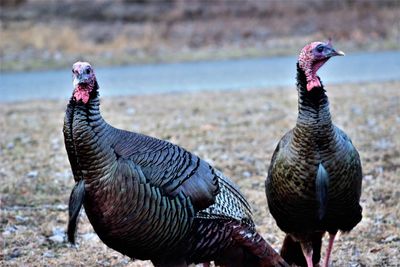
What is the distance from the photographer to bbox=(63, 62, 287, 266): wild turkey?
3.42m

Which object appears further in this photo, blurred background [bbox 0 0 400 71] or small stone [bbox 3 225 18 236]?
blurred background [bbox 0 0 400 71]

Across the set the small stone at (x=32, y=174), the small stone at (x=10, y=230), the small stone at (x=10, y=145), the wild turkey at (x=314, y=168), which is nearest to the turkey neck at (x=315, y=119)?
the wild turkey at (x=314, y=168)

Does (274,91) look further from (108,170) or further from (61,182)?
(108,170)

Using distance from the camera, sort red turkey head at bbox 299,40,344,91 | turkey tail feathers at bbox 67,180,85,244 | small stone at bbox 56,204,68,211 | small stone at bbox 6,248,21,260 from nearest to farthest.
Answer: turkey tail feathers at bbox 67,180,85,244 < red turkey head at bbox 299,40,344,91 < small stone at bbox 6,248,21,260 < small stone at bbox 56,204,68,211

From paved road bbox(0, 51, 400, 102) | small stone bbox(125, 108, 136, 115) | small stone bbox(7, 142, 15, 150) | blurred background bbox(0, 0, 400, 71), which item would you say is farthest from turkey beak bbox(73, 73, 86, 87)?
blurred background bbox(0, 0, 400, 71)

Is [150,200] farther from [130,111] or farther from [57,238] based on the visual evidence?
[130,111]

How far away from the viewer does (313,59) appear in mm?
→ 3797

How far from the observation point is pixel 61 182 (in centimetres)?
627

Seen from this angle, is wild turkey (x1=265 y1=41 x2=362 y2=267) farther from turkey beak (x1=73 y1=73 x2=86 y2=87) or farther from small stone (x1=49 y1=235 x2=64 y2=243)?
small stone (x1=49 y1=235 x2=64 y2=243)

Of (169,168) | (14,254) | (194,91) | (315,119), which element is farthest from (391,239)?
(194,91)

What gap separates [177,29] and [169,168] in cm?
1433

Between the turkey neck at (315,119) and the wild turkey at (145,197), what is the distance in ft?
1.87

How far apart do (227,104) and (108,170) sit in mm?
6345

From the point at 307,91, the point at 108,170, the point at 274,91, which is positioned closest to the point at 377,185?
the point at 307,91
